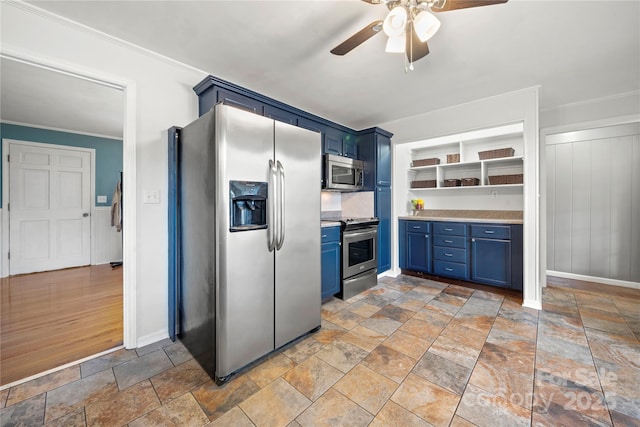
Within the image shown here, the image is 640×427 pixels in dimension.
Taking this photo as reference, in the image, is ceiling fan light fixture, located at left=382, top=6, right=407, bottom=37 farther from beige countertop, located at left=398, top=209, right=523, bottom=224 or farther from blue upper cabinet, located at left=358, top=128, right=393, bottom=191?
beige countertop, located at left=398, top=209, right=523, bottom=224

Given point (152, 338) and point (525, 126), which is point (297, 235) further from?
point (525, 126)

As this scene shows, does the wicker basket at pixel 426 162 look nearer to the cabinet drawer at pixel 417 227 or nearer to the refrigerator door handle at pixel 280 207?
the cabinet drawer at pixel 417 227

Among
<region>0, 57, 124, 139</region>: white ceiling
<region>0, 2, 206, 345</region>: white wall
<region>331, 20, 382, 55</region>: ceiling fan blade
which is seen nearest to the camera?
<region>331, 20, 382, 55</region>: ceiling fan blade

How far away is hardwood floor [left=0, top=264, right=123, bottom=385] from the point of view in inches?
76.6

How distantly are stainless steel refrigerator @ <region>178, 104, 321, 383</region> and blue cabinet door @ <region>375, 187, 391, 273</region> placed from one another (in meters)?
1.81

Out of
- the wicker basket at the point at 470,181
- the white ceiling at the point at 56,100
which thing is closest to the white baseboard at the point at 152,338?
the white ceiling at the point at 56,100

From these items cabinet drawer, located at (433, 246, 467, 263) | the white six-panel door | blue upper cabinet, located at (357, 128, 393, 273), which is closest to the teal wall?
the white six-panel door

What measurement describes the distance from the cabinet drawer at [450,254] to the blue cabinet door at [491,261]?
0.40ft

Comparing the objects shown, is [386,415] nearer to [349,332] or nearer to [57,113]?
[349,332]

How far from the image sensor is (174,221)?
2.25m

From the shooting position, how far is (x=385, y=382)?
1688 millimetres

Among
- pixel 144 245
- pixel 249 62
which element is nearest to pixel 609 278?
pixel 249 62

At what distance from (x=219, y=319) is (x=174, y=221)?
104 cm

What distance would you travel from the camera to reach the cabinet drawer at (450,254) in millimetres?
3587
